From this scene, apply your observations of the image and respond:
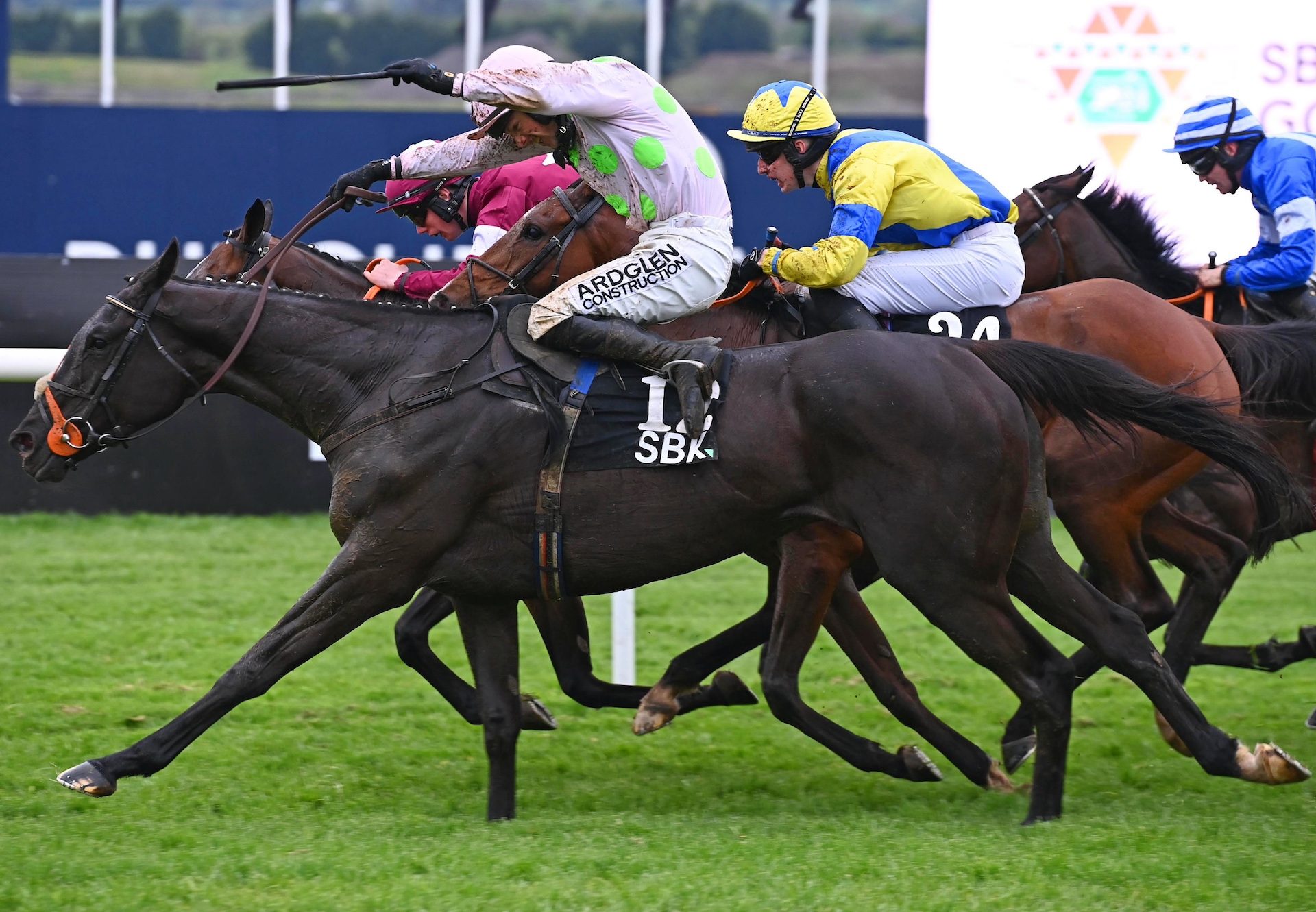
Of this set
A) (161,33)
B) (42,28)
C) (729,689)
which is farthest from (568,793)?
(42,28)

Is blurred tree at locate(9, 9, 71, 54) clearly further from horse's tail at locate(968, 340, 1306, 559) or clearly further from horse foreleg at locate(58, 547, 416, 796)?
horse's tail at locate(968, 340, 1306, 559)

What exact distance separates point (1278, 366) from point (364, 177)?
315 cm

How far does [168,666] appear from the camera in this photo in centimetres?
666

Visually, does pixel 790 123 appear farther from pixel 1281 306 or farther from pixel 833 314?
pixel 1281 306

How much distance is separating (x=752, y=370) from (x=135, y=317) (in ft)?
5.71

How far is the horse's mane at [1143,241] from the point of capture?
647cm

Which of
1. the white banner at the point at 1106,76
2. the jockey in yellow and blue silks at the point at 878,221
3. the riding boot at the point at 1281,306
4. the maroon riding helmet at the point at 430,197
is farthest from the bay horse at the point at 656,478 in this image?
the white banner at the point at 1106,76

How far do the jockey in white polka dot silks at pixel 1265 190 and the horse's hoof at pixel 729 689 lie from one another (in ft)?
8.08

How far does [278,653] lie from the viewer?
4441mm

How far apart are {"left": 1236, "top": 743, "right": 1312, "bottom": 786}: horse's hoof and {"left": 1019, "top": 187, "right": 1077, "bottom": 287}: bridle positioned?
2406 millimetres

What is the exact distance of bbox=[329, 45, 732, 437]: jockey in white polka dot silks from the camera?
180 inches

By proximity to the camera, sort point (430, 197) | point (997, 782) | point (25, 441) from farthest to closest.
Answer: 1. point (430, 197)
2. point (997, 782)
3. point (25, 441)

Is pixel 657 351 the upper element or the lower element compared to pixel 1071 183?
lower

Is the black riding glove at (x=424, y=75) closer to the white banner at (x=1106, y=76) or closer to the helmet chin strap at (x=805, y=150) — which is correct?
the helmet chin strap at (x=805, y=150)
